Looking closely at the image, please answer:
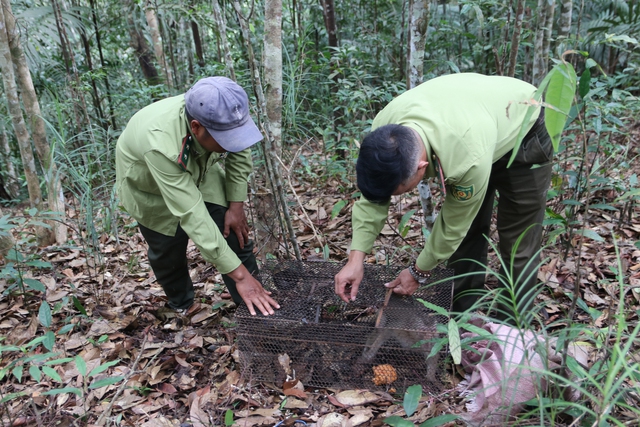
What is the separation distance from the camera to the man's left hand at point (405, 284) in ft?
7.42

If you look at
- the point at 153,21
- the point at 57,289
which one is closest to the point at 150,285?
the point at 57,289

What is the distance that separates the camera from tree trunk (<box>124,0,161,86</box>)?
22.1ft

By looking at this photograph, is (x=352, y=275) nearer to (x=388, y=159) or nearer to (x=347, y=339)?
(x=347, y=339)

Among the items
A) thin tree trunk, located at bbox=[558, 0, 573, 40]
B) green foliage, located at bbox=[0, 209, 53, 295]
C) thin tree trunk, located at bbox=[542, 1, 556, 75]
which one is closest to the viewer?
green foliage, located at bbox=[0, 209, 53, 295]

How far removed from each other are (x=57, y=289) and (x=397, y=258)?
2301 millimetres

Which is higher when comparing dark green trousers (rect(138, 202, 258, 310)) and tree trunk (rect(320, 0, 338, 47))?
tree trunk (rect(320, 0, 338, 47))

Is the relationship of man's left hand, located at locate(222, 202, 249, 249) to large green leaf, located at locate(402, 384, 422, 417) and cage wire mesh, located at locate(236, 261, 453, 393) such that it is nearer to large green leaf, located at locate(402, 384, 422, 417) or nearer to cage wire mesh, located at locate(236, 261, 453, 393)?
cage wire mesh, located at locate(236, 261, 453, 393)

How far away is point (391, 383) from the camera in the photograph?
217 centimetres

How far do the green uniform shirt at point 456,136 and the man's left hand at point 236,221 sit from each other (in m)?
0.85

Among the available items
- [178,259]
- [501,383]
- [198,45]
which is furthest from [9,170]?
[501,383]

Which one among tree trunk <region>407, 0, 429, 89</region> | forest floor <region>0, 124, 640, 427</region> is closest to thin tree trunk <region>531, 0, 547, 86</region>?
forest floor <region>0, 124, 640, 427</region>

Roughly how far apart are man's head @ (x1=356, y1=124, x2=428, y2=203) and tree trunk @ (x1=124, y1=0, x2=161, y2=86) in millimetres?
5579

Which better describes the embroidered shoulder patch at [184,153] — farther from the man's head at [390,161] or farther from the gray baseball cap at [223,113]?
the man's head at [390,161]

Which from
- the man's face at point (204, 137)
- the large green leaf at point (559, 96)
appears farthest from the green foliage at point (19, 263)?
the large green leaf at point (559, 96)
